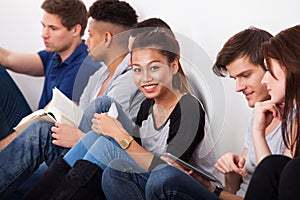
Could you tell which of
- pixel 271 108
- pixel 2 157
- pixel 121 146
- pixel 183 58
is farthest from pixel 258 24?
pixel 2 157

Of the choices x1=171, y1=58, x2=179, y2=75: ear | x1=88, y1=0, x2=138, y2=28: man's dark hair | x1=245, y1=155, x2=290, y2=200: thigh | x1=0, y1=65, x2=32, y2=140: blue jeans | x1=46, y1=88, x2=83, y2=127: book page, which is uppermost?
x1=88, y1=0, x2=138, y2=28: man's dark hair

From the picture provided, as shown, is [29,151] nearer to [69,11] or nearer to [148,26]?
[148,26]

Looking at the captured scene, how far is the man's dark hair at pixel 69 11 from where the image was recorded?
93.0 inches

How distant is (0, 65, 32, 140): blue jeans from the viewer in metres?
2.32

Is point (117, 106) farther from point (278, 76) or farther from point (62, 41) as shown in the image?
point (62, 41)

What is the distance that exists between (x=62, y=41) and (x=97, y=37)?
32cm

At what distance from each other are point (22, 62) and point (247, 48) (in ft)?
4.07

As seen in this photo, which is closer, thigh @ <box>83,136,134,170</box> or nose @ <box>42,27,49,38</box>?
thigh @ <box>83,136,134,170</box>

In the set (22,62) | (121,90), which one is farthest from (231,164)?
(22,62)

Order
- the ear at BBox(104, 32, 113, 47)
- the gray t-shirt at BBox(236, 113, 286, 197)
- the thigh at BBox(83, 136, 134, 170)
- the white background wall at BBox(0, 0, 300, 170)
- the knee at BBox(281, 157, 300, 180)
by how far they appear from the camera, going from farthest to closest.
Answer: the ear at BBox(104, 32, 113, 47), the white background wall at BBox(0, 0, 300, 170), the thigh at BBox(83, 136, 134, 170), the gray t-shirt at BBox(236, 113, 286, 197), the knee at BBox(281, 157, 300, 180)

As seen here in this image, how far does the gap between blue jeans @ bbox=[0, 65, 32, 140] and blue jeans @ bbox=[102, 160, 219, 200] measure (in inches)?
34.3

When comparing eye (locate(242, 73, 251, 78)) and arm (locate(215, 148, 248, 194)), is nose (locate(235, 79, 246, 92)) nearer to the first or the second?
eye (locate(242, 73, 251, 78))

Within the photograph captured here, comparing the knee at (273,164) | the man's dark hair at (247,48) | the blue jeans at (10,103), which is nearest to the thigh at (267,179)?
the knee at (273,164)

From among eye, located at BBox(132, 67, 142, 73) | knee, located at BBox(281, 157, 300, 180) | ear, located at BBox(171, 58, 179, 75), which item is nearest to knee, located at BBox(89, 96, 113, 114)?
eye, located at BBox(132, 67, 142, 73)
